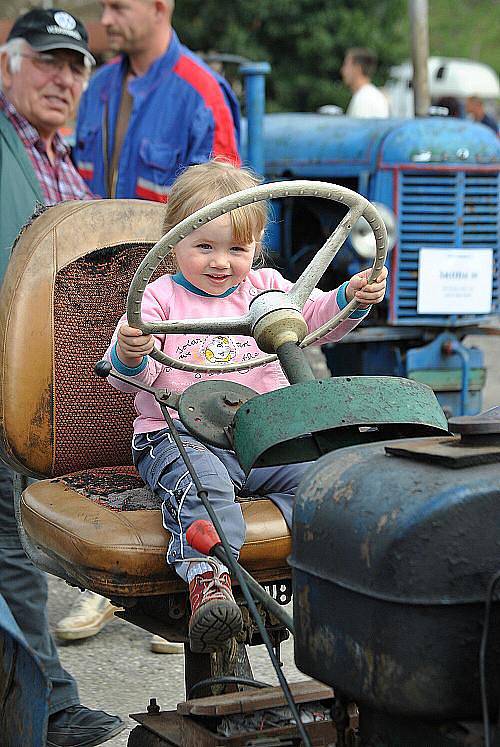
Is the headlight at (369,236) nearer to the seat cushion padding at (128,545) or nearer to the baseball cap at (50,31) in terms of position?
the baseball cap at (50,31)

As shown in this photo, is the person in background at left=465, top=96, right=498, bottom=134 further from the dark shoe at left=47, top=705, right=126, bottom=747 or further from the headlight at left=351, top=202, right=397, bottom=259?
the dark shoe at left=47, top=705, right=126, bottom=747

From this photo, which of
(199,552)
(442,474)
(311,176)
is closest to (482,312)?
(311,176)

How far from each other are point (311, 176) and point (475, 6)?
2398cm

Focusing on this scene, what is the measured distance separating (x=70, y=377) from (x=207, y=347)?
0.41m

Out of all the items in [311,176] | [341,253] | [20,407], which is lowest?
[20,407]

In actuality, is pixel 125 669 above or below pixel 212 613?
below

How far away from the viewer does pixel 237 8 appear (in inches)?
693

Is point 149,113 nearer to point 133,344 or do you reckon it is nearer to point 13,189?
point 13,189

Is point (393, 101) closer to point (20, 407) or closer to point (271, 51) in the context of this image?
point (271, 51)

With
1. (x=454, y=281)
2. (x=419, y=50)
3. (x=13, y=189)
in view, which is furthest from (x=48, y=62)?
(x=419, y=50)

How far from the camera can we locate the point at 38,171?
3541 millimetres

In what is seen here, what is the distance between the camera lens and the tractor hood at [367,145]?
591 centimetres

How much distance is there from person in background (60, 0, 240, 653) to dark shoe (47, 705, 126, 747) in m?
1.84

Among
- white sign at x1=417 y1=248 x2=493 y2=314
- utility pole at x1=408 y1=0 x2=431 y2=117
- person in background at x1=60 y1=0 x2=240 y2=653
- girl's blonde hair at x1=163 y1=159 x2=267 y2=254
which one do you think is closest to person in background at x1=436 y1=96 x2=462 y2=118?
utility pole at x1=408 y1=0 x2=431 y2=117
